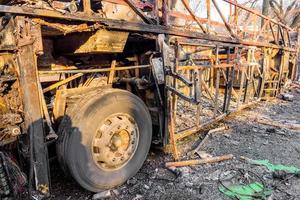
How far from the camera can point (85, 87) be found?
11.6 feet

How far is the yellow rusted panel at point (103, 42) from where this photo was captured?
9.74 feet

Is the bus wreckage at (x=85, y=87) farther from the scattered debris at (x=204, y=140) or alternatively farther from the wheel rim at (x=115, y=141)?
the scattered debris at (x=204, y=140)

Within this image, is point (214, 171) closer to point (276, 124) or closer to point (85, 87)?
point (85, 87)

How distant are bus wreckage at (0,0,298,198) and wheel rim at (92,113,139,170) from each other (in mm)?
12

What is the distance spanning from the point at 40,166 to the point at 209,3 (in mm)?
3933

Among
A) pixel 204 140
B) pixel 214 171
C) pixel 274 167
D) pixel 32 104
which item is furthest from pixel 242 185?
pixel 32 104

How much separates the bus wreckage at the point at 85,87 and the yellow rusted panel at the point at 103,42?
0.01 m

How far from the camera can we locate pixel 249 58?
655 centimetres

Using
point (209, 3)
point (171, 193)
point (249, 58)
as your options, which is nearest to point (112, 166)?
point (171, 193)

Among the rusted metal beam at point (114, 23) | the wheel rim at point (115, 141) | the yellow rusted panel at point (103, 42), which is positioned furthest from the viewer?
the wheel rim at point (115, 141)

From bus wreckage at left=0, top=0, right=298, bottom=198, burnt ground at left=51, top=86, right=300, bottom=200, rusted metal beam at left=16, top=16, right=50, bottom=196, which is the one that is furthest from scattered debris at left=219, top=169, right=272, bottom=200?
rusted metal beam at left=16, top=16, right=50, bottom=196

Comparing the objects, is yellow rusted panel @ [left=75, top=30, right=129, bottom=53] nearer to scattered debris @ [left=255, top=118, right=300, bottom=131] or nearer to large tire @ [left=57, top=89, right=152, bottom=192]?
large tire @ [left=57, top=89, right=152, bottom=192]

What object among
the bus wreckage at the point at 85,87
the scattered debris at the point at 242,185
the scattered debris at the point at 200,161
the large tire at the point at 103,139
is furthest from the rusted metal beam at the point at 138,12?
the scattered debris at the point at 242,185

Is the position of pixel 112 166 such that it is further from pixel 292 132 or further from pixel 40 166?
pixel 292 132
